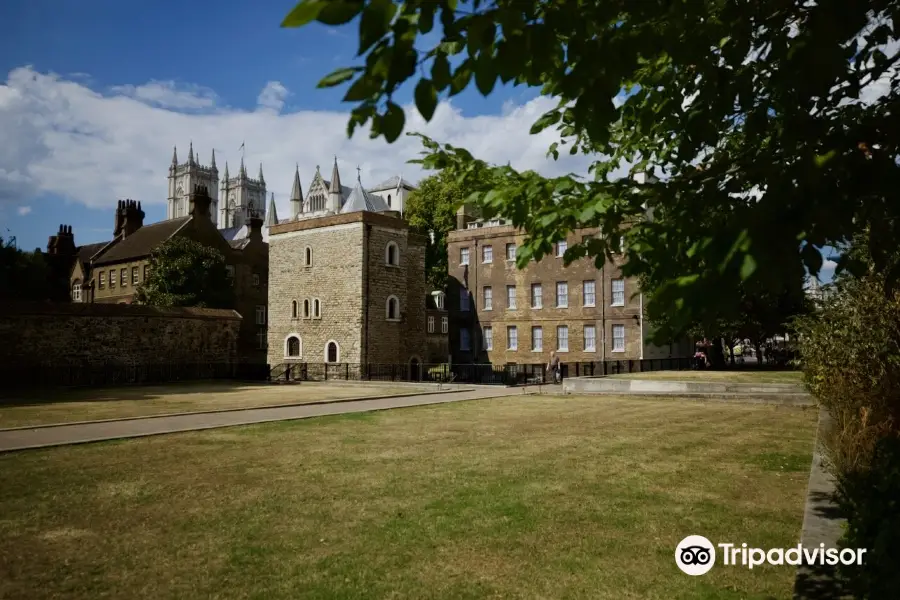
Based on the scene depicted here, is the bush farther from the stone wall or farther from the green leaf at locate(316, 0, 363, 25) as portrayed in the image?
the stone wall

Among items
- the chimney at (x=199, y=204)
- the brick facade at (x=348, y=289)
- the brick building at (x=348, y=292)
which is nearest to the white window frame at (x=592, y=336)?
the brick building at (x=348, y=292)

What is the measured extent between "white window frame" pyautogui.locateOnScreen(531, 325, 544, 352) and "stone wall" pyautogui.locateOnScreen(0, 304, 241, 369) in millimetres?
18905

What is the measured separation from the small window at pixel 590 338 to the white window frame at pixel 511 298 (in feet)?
17.7

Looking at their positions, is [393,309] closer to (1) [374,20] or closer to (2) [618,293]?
(2) [618,293]

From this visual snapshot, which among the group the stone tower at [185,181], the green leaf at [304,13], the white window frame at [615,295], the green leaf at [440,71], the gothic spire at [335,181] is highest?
the stone tower at [185,181]

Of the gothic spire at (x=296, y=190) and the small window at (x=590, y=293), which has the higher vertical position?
the gothic spire at (x=296, y=190)

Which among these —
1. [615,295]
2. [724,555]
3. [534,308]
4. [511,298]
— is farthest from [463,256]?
[724,555]

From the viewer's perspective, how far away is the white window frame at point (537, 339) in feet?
130

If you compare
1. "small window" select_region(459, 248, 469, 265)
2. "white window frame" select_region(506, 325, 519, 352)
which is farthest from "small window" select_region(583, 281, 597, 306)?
"small window" select_region(459, 248, 469, 265)

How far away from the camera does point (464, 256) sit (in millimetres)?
43719

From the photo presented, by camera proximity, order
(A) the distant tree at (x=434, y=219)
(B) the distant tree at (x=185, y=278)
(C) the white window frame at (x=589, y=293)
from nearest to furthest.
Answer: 1. (C) the white window frame at (x=589, y=293)
2. (B) the distant tree at (x=185, y=278)
3. (A) the distant tree at (x=434, y=219)

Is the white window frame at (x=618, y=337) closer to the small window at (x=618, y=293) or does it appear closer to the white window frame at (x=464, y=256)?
the small window at (x=618, y=293)

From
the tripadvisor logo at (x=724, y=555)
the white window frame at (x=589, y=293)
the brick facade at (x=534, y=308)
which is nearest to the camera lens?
the tripadvisor logo at (x=724, y=555)

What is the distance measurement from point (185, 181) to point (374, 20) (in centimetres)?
15637
